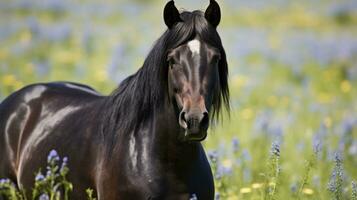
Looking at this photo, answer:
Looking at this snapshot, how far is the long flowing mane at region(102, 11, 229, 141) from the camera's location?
380 cm

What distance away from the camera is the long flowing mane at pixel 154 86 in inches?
150

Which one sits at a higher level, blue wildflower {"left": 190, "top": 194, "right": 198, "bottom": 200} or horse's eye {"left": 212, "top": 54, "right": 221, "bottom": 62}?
horse's eye {"left": 212, "top": 54, "right": 221, "bottom": 62}

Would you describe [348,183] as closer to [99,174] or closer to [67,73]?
[99,174]

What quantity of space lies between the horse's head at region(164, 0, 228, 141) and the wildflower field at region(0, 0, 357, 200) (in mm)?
469

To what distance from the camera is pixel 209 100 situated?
12.0ft

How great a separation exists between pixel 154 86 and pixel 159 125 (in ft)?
0.73

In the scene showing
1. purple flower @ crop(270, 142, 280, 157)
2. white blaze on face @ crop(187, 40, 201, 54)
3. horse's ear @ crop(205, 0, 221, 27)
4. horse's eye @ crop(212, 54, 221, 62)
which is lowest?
purple flower @ crop(270, 142, 280, 157)

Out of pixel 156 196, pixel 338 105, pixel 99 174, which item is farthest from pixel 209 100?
pixel 338 105

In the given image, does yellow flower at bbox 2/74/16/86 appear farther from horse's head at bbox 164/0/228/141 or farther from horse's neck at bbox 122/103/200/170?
horse's head at bbox 164/0/228/141

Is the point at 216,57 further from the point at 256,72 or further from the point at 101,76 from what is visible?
the point at 256,72

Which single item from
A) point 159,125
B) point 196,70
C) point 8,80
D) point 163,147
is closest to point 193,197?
point 163,147

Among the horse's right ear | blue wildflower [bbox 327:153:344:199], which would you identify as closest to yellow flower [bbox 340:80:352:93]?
blue wildflower [bbox 327:153:344:199]

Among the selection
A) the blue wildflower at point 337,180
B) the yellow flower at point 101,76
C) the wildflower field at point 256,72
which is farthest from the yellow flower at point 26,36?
the blue wildflower at point 337,180

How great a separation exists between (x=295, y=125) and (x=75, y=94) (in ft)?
12.9
